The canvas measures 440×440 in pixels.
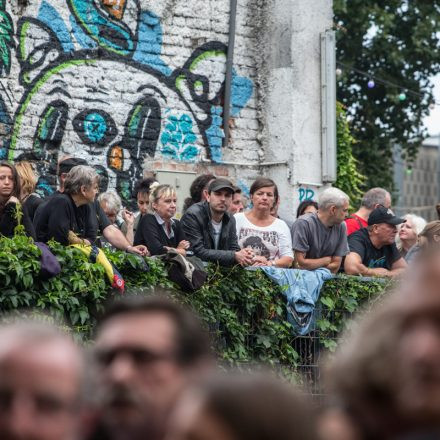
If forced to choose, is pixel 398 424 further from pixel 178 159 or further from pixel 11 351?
pixel 178 159

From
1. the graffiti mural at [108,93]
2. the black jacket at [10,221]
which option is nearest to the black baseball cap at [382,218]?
the black jacket at [10,221]

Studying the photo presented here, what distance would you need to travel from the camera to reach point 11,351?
2689 millimetres

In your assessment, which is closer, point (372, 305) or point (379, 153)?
point (372, 305)

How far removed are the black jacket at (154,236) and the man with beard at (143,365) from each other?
24.6 ft

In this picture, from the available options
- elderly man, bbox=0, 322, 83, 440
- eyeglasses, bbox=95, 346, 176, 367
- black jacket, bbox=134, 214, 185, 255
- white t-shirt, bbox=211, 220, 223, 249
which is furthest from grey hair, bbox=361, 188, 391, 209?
elderly man, bbox=0, 322, 83, 440

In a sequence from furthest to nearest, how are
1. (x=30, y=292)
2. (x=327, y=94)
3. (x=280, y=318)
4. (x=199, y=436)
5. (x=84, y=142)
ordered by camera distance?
(x=327, y=94) < (x=84, y=142) < (x=280, y=318) < (x=30, y=292) < (x=199, y=436)

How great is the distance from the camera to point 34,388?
2.71 meters

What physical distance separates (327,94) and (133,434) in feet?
45.7

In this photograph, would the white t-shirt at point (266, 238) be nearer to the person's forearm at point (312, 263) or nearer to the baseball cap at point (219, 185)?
the person's forearm at point (312, 263)

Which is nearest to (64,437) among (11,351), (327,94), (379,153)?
(11,351)

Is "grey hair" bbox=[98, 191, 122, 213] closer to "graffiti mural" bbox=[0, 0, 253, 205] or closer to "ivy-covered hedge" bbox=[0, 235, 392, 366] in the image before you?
"ivy-covered hedge" bbox=[0, 235, 392, 366]

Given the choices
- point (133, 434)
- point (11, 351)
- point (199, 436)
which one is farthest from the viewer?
point (133, 434)

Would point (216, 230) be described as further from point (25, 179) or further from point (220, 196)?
point (25, 179)

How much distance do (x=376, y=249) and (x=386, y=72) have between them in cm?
1662
